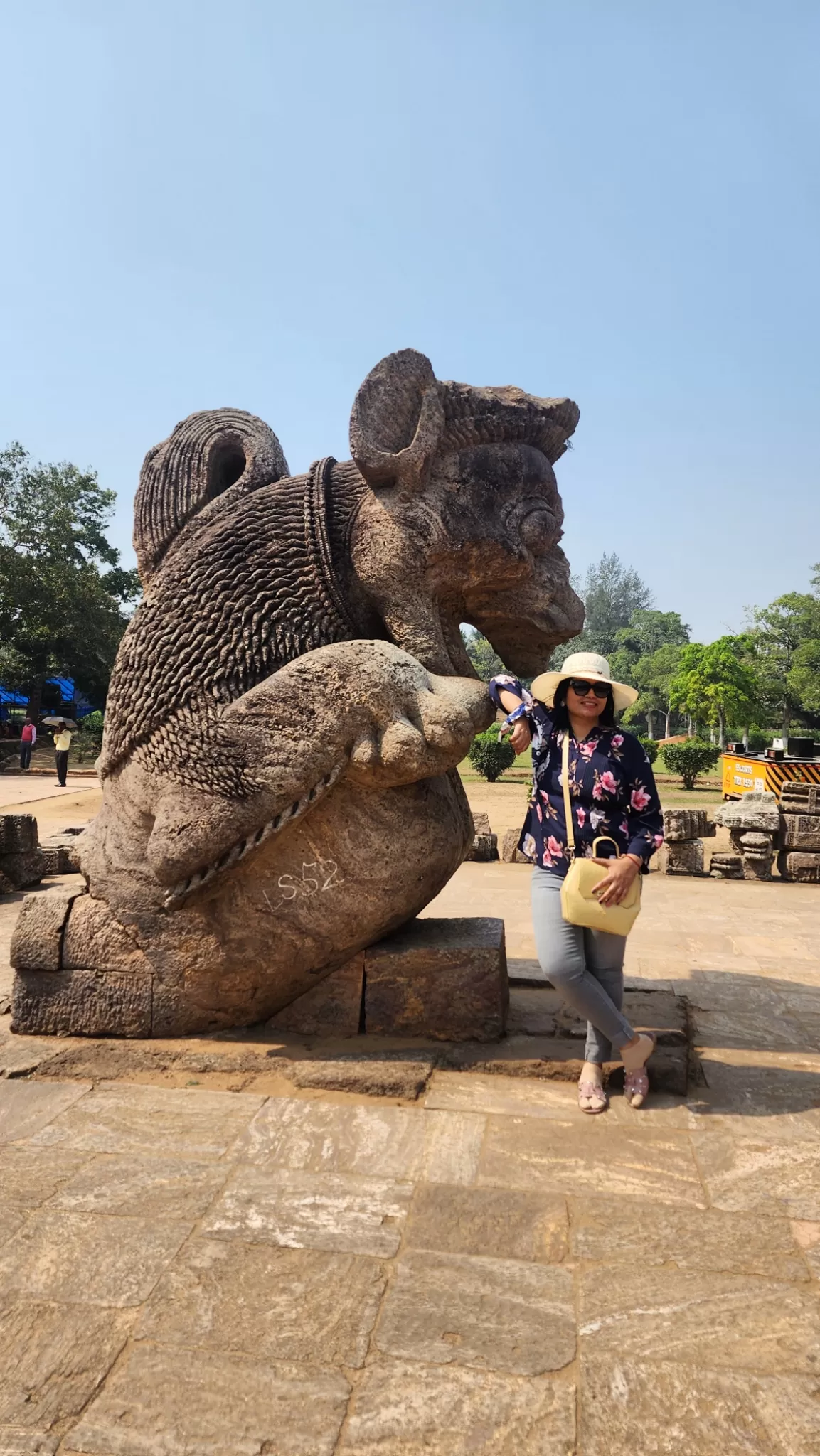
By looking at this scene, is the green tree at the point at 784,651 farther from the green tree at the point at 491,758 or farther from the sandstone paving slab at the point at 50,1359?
the sandstone paving slab at the point at 50,1359

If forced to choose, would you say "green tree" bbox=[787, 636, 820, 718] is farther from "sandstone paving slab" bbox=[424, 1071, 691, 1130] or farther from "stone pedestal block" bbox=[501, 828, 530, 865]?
"sandstone paving slab" bbox=[424, 1071, 691, 1130]

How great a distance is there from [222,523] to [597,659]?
1.52 m

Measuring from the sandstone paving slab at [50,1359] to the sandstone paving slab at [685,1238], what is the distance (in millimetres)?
1054

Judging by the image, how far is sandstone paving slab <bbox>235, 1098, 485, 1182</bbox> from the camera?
101 inches

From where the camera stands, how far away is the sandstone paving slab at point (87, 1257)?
203 cm

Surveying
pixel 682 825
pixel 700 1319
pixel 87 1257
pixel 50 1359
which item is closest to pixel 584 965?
pixel 700 1319

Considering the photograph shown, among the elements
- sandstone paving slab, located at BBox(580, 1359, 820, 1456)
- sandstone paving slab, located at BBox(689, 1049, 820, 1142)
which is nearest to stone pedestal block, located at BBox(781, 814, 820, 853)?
sandstone paving slab, located at BBox(689, 1049, 820, 1142)

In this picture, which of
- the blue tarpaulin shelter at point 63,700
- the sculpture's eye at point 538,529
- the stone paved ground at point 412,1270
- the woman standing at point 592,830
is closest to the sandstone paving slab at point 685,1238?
the stone paved ground at point 412,1270

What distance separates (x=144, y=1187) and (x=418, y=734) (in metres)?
1.55

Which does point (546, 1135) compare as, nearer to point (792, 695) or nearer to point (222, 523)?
point (222, 523)

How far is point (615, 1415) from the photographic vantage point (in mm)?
1675

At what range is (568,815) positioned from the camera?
9.78 feet

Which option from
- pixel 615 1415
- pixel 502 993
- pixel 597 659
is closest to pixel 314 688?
pixel 597 659

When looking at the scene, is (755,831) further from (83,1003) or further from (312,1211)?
(312,1211)
